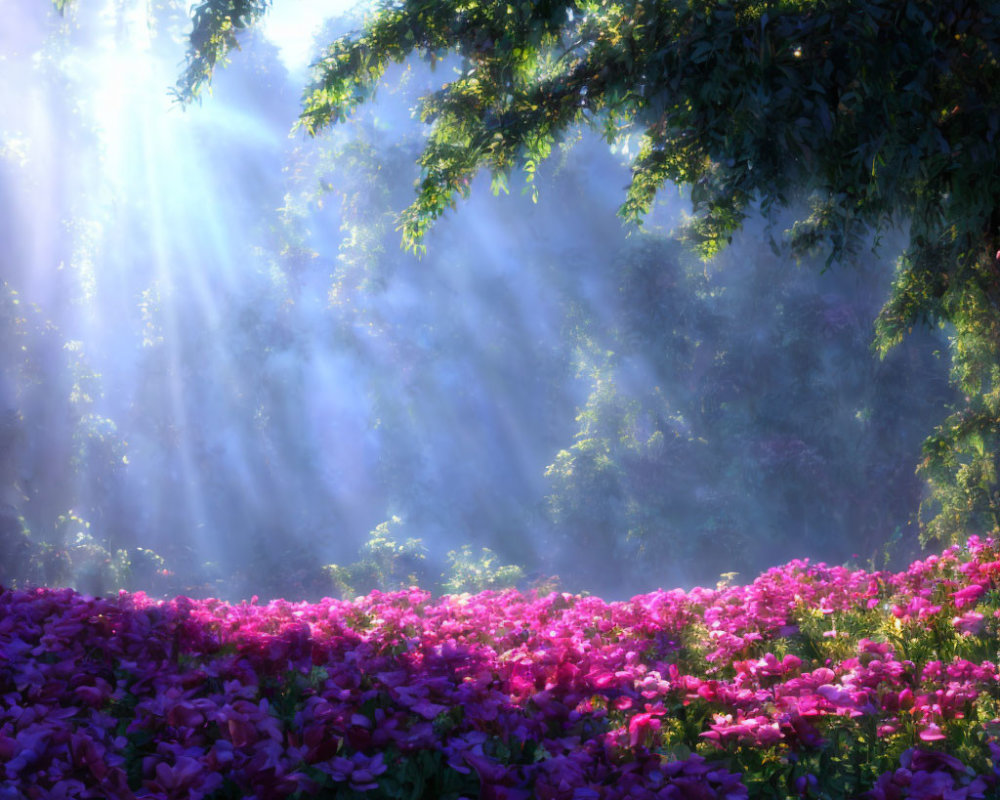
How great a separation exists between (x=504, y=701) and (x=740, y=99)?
349 cm

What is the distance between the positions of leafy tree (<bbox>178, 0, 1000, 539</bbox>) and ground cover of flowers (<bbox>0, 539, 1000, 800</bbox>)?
2.46 m

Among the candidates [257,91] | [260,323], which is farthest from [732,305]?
[257,91]

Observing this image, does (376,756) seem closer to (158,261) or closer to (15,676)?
(15,676)

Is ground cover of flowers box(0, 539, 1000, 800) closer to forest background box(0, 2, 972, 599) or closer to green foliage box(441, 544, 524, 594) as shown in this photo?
forest background box(0, 2, 972, 599)

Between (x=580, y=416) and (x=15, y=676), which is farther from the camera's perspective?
(x=580, y=416)

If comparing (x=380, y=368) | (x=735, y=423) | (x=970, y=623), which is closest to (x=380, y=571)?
(x=380, y=368)

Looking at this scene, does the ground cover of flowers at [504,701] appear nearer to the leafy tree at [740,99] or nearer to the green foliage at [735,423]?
the leafy tree at [740,99]

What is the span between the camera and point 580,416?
23.5m

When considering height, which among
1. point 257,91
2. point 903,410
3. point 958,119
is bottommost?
point 958,119

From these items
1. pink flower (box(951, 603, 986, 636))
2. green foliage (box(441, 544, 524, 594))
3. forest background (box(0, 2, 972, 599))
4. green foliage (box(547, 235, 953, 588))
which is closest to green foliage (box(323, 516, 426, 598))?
forest background (box(0, 2, 972, 599))

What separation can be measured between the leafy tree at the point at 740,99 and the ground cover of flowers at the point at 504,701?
246 cm

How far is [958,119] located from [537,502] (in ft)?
67.3

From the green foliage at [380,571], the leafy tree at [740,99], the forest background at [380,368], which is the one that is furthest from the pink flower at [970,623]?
the green foliage at [380,571]

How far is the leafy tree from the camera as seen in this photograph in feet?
15.1
